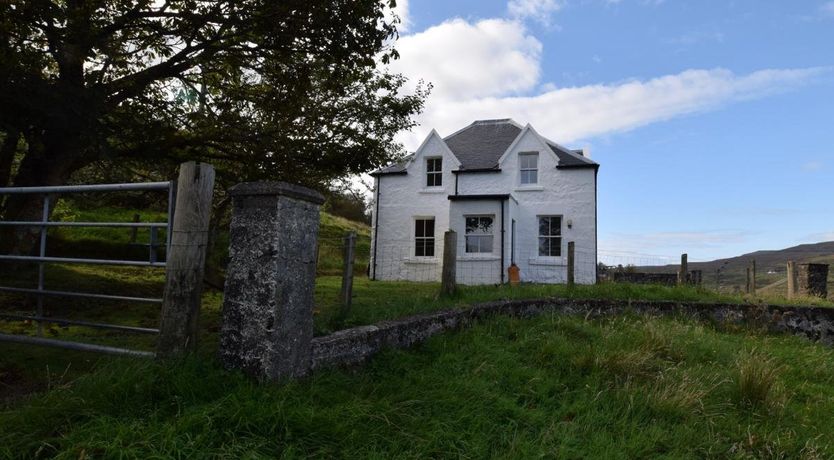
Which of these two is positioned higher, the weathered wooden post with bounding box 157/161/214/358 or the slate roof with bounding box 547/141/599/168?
the slate roof with bounding box 547/141/599/168

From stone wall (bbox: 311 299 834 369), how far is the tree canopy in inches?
196

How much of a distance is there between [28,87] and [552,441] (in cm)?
732

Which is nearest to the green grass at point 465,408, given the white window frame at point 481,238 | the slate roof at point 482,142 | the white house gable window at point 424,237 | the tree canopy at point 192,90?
the tree canopy at point 192,90

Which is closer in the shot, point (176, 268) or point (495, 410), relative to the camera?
point (176, 268)

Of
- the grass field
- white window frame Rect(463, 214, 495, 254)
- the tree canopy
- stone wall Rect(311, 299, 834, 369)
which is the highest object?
the tree canopy

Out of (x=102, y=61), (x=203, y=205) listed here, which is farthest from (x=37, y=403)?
(x=102, y=61)

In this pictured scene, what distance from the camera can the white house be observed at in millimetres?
17516

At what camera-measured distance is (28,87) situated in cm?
620

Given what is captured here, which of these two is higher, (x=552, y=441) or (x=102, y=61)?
(x=102, y=61)

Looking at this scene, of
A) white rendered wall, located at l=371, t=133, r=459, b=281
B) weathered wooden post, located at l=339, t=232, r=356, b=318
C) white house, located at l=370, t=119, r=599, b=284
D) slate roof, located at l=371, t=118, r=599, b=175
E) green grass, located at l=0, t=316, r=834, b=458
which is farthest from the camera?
slate roof, located at l=371, t=118, r=599, b=175

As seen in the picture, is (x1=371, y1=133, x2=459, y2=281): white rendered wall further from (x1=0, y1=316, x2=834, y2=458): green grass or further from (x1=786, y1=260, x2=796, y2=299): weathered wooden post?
(x1=0, y1=316, x2=834, y2=458): green grass

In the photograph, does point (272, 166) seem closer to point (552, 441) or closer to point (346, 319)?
point (346, 319)

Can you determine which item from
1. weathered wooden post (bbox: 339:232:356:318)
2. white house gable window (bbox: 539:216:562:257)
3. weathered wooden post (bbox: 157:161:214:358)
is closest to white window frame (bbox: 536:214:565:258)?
white house gable window (bbox: 539:216:562:257)

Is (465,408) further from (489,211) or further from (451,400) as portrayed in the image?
(489,211)
